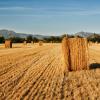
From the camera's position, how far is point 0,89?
11.4 m

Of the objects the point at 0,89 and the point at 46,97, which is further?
the point at 0,89

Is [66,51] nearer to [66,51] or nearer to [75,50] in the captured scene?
[66,51]

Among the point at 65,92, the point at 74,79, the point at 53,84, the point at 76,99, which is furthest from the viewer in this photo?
the point at 74,79

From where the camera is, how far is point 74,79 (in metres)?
13.8

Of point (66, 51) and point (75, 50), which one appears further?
point (75, 50)

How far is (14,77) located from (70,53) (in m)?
3.62

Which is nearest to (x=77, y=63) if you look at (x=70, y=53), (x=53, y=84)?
(x=70, y=53)

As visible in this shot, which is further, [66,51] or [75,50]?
[75,50]

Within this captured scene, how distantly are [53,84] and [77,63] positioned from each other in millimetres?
4544

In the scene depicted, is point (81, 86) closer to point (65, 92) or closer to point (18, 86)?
point (65, 92)

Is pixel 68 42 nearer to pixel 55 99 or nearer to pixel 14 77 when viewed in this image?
pixel 14 77

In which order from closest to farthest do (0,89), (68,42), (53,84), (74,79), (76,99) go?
1. (76,99)
2. (0,89)
3. (53,84)
4. (74,79)
5. (68,42)

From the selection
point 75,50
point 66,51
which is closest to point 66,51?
point 66,51

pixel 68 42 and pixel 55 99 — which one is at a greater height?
pixel 68 42
